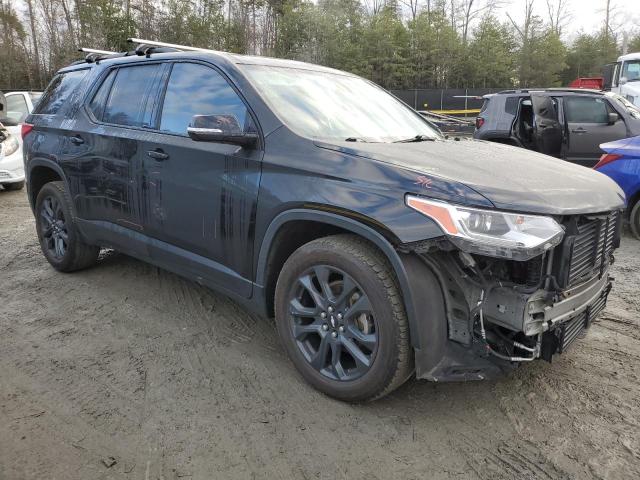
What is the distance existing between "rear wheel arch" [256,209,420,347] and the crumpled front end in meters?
0.07

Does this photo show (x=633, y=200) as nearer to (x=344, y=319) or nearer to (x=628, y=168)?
(x=628, y=168)

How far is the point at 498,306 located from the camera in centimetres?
233

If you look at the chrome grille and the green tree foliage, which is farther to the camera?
the green tree foliage

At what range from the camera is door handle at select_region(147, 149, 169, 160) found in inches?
135

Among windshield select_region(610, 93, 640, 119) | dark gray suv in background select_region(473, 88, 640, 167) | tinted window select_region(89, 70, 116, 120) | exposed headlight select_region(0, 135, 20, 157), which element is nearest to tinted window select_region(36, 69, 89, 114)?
tinted window select_region(89, 70, 116, 120)

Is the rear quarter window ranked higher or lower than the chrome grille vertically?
higher

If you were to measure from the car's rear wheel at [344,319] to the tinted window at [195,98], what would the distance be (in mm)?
1000

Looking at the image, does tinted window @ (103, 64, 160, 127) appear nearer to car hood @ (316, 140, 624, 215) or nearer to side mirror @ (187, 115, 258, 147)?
side mirror @ (187, 115, 258, 147)

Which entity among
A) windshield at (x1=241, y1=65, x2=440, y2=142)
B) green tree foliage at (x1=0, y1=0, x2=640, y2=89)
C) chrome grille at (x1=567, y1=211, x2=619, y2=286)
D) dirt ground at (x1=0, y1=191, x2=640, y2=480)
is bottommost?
dirt ground at (x1=0, y1=191, x2=640, y2=480)

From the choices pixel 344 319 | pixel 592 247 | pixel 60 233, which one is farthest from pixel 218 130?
pixel 60 233

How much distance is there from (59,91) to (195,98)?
7.03ft

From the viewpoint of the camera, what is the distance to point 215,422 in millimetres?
2588

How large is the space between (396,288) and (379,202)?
0.41 metres

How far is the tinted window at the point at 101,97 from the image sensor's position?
4.14m
